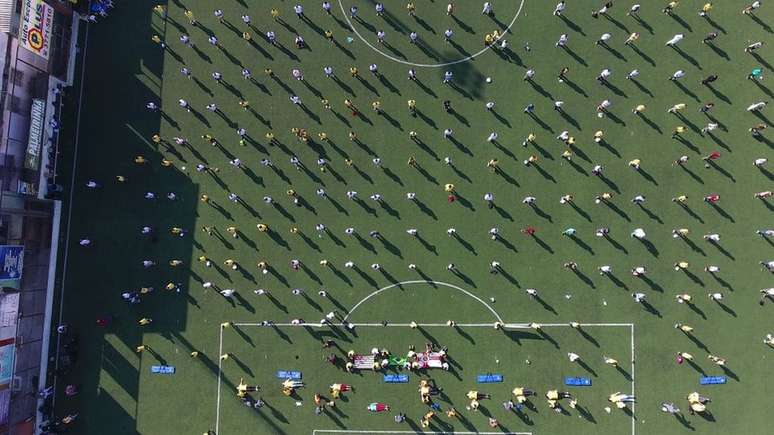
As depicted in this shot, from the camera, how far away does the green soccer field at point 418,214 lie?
26688 millimetres

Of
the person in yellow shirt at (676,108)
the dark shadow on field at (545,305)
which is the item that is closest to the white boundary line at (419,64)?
the person in yellow shirt at (676,108)

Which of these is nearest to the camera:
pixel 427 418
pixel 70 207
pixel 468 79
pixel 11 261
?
pixel 11 261

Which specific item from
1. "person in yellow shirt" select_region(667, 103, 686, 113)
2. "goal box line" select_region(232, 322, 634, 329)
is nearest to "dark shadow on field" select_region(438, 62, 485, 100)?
"person in yellow shirt" select_region(667, 103, 686, 113)

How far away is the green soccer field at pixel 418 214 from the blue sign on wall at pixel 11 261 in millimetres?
2207

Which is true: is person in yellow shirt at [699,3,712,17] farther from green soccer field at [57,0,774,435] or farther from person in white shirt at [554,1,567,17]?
person in white shirt at [554,1,567,17]

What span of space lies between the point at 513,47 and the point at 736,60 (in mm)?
13120

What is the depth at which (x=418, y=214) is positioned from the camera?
27609mm

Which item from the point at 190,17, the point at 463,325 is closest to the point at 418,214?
the point at 463,325

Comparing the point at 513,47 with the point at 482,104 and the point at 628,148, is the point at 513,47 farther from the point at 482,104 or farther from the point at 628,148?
the point at 628,148

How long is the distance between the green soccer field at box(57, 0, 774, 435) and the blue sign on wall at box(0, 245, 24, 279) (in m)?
2.21

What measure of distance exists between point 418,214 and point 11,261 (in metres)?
23.4

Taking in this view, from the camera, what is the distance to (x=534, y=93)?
27.7 meters

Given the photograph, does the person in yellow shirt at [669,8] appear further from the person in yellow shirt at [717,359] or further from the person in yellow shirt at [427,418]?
the person in yellow shirt at [427,418]

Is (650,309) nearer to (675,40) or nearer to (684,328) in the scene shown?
(684,328)
